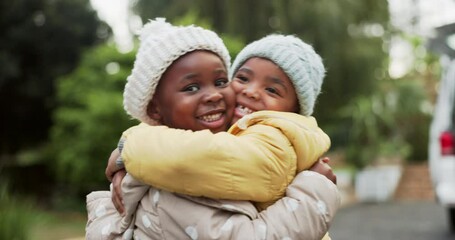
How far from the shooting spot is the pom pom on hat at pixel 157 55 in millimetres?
1814

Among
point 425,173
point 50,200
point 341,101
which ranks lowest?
point 425,173

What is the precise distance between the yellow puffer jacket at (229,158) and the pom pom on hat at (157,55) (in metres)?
0.12

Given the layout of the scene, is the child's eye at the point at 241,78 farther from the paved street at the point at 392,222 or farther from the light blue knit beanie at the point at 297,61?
the paved street at the point at 392,222

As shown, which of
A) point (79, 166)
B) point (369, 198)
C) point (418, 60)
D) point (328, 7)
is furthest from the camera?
point (418, 60)

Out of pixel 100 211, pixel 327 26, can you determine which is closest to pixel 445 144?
pixel 100 211

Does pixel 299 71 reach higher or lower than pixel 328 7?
higher

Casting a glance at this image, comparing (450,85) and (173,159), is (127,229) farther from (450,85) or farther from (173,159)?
(450,85)

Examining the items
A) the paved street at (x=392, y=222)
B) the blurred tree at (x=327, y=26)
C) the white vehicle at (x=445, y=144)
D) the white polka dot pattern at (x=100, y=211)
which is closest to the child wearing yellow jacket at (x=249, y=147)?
the white polka dot pattern at (x=100, y=211)

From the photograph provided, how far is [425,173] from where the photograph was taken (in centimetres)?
1805

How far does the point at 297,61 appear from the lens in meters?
1.94

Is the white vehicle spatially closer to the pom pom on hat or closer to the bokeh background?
the bokeh background

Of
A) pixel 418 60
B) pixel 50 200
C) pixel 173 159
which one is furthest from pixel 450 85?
pixel 418 60

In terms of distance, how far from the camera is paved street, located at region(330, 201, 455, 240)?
30.2ft

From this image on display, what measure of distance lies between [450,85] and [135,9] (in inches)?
360
